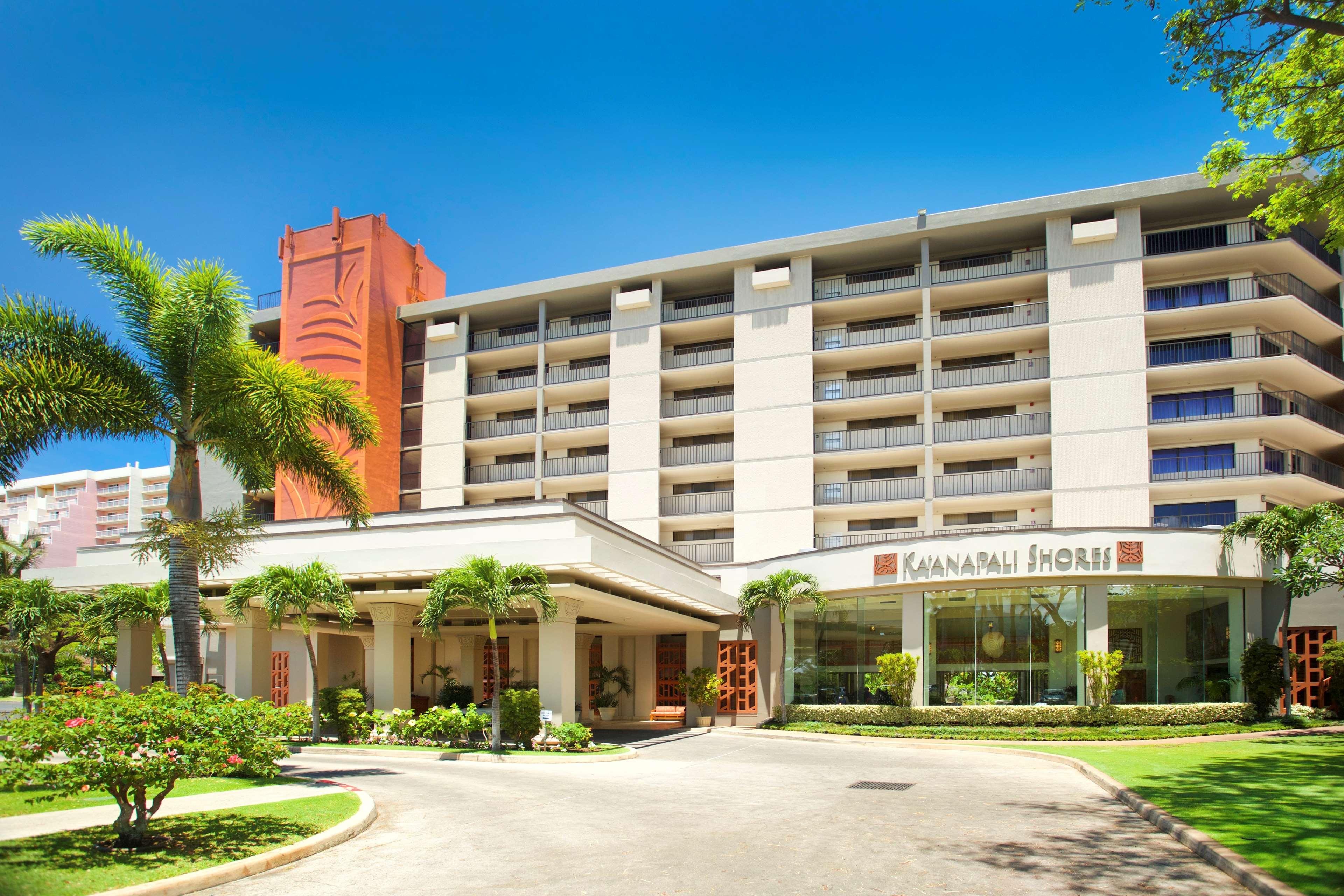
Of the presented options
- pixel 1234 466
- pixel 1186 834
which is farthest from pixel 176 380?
pixel 1234 466

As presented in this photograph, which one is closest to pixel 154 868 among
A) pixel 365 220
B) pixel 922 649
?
pixel 922 649

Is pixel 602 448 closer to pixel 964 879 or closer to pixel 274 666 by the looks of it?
pixel 274 666

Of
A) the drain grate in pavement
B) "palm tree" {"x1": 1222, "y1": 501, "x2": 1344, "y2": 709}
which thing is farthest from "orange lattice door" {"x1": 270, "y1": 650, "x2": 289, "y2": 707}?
"palm tree" {"x1": 1222, "y1": 501, "x2": 1344, "y2": 709}

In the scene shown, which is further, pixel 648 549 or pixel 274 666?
pixel 274 666

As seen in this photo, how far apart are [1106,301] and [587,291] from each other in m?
24.7

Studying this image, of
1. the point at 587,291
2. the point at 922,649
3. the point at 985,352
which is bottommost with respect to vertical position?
the point at 922,649

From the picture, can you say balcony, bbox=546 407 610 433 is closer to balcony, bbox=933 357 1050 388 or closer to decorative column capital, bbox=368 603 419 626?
balcony, bbox=933 357 1050 388

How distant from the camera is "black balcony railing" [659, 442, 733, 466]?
1842 inches

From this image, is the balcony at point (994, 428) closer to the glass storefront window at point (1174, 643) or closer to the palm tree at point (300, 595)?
the glass storefront window at point (1174, 643)

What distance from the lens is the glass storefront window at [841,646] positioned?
3309 cm

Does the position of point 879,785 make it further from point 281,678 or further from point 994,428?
point 281,678

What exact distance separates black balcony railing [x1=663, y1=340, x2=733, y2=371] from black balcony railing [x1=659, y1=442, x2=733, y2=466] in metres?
4.00

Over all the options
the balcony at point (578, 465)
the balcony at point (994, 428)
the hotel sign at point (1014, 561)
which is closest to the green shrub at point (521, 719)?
the hotel sign at point (1014, 561)

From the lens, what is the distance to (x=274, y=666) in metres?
47.0
